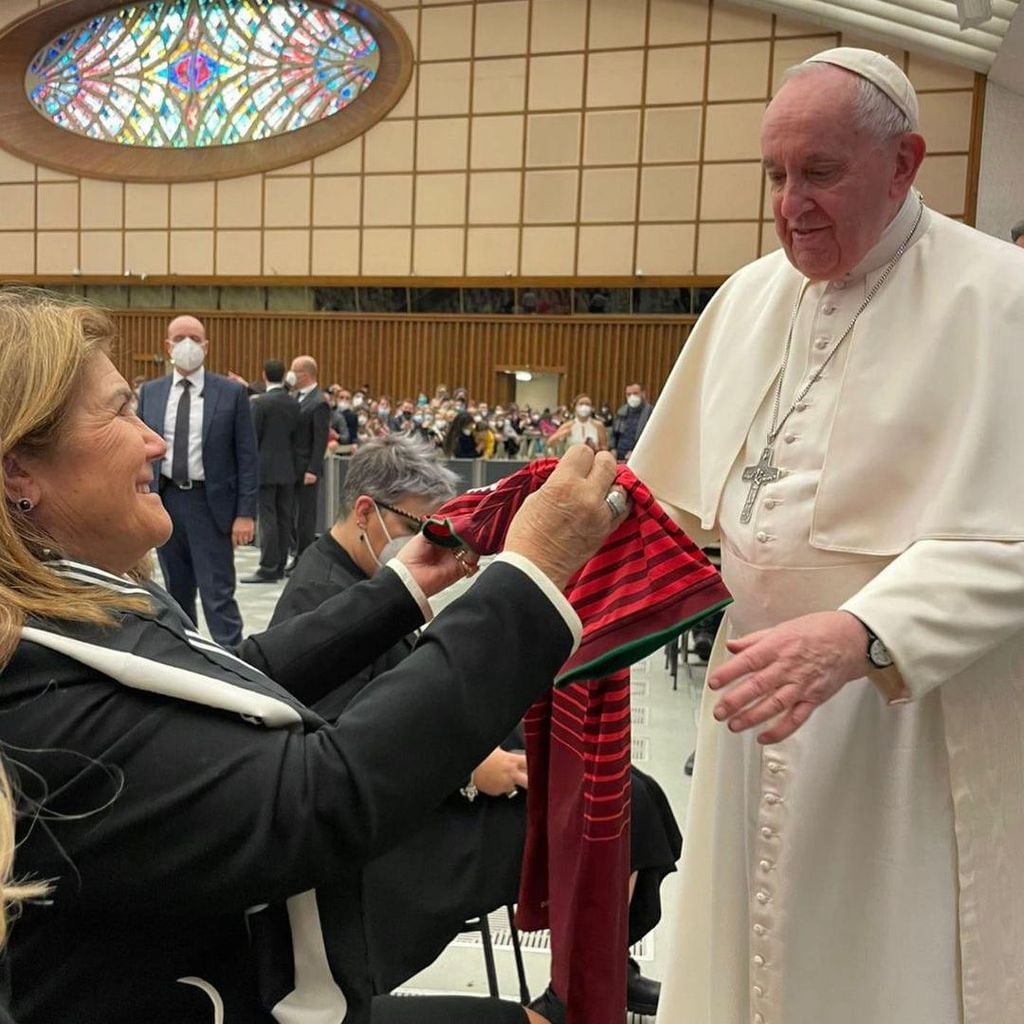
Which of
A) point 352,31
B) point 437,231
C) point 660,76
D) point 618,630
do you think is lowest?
point 618,630

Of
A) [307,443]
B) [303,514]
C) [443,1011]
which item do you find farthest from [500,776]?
[303,514]

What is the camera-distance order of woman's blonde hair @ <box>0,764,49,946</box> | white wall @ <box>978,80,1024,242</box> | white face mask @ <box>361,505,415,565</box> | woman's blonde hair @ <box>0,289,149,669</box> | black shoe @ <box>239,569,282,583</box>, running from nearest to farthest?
1. woman's blonde hair @ <box>0,764,49,946</box>
2. woman's blonde hair @ <box>0,289,149,669</box>
3. white face mask @ <box>361,505,415,565</box>
4. black shoe @ <box>239,569,282,583</box>
5. white wall @ <box>978,80,1024,242</box>

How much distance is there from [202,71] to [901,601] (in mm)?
22981

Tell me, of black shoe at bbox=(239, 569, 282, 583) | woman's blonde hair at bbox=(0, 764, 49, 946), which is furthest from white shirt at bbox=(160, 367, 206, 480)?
woman's blonde hair at bbox=(0, 764, 49, 946)

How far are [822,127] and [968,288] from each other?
33 centimetres

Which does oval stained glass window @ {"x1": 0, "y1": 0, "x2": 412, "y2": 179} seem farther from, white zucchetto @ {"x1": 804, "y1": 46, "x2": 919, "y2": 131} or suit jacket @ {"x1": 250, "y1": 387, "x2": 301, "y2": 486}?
white zucchetto @ {"x1": 804, "y1": 46, "x2": 919, "y2": 131}

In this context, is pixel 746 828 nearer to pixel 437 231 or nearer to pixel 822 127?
pixel 822 127

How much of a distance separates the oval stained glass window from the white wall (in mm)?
10495

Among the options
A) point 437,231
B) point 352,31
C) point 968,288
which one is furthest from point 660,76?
point 968,288

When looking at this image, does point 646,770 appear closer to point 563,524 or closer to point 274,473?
point 563,524

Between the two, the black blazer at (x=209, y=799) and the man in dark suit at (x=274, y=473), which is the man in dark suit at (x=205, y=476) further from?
the black blazer at (x=209, y=799)

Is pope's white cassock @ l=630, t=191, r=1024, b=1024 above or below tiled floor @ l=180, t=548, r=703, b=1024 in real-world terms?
above

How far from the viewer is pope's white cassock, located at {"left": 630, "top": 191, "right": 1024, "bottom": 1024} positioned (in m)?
1.33

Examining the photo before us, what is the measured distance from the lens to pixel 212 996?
1.05 metres
